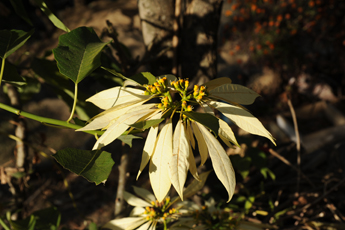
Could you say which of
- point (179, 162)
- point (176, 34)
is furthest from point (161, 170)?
point (176, 34)

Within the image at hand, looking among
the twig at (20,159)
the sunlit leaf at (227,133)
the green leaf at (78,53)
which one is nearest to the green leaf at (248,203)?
the sunlit leaf at (227,133)

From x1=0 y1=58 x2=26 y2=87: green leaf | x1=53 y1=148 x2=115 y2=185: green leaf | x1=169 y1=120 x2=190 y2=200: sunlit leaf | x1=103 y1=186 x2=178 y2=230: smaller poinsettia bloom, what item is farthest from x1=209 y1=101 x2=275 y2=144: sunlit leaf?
x1=0 y1=58 x2=26 y2=87: green leaf

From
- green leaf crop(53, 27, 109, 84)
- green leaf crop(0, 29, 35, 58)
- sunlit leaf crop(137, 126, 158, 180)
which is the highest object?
green leaf crop(0, 29, 35, 58)

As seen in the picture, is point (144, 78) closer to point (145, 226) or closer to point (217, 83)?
point (217, 83)

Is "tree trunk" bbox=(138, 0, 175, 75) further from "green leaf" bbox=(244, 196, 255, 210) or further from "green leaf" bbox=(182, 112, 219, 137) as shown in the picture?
"green leaf" bbox=(244, 196, 255, 210)

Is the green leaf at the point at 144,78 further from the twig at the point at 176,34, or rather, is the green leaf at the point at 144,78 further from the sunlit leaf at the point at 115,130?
the twig at the point at 176,34

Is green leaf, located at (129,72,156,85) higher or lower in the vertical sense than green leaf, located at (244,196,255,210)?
higher

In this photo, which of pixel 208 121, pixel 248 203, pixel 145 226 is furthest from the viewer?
pixel 248 203
